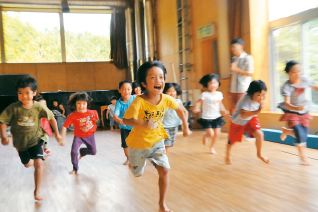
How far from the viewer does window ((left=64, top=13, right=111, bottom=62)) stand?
456 inches

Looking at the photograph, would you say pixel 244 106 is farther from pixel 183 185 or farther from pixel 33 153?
pixel 33 153

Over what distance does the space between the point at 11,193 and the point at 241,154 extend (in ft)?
9.81

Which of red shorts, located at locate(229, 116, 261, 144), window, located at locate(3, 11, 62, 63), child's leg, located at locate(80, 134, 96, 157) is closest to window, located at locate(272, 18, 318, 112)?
red shorts, located at locate(229, 116, 261, 144)

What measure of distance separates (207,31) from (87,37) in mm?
6597

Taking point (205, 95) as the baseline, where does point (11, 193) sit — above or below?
below

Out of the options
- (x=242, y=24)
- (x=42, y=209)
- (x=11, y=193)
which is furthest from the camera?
(x=242, y=24)

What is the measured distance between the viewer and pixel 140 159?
220 centimetres

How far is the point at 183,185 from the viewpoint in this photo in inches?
110

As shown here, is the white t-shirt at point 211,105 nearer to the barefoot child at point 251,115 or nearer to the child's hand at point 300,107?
the barefoot child at point 251,115

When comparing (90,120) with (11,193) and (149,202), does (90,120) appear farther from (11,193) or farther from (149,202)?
(149,202)

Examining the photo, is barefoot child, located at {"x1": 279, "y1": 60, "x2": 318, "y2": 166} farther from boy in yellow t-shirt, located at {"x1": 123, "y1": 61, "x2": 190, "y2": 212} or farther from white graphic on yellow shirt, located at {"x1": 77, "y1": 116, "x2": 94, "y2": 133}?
white graphic on yellow shirt, located at {"x1": 77, "y1": 116, "x2": 94, "y2": 133}

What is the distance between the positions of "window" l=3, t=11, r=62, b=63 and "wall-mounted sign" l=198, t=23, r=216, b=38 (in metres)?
6.54

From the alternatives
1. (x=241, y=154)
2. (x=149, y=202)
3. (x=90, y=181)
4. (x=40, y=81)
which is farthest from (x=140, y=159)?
(x=40, y=81)

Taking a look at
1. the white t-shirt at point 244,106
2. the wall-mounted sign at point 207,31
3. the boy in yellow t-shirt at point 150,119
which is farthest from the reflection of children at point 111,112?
the boy in yellow t-shirt at point 150,119
